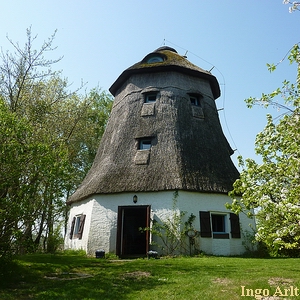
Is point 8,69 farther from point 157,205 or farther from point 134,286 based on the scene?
point 134,286

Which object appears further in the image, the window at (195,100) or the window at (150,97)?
the window at (195,100)

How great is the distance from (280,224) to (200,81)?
45.8 feet

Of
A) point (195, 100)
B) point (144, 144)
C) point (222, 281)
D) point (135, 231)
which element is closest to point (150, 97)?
point (195, 100)

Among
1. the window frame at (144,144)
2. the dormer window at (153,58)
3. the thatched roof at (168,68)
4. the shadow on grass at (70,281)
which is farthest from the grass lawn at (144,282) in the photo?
the dormer window at (153,58)

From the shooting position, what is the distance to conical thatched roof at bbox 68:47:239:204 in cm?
1484

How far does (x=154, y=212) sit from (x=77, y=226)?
5.24m

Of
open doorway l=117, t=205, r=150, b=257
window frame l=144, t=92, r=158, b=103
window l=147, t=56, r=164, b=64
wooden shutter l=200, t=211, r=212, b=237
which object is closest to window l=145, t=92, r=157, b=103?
window frame l=144, t=92, r=158, b=103

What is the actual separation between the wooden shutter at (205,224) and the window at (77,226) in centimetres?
595

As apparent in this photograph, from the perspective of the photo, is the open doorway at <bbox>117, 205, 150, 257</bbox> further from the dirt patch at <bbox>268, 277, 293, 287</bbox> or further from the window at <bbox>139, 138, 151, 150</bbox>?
the dirt patch at <bbox>268, 277, 293, 287</bbox>

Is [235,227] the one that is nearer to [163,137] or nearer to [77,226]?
[163,137]

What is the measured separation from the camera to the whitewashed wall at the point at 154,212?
14.1m

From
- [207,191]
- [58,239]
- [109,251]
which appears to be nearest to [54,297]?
[109,251]

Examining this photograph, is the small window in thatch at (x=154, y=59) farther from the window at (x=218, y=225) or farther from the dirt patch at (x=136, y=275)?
the dirt patch at (x=136, y=275)

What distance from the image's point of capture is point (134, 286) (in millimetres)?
7176
